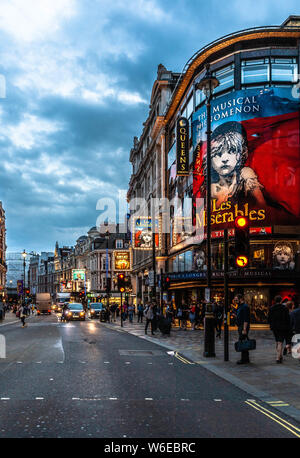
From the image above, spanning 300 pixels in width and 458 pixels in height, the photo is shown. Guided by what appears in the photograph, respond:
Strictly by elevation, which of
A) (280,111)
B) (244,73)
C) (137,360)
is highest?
(244,73)

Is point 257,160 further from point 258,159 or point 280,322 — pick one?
point 280,322

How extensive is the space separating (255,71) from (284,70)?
6.49 feet

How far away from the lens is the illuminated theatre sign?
4066 cm

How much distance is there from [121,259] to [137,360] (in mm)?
38810

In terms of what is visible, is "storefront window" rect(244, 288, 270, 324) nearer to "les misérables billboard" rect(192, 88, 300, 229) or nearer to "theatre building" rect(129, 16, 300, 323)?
"theatre building" rect(129, 16, 300, 323)

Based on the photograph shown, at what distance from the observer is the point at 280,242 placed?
32.9 m

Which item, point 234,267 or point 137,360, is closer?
point 234,267

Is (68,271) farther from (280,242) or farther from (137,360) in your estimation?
(137,360)

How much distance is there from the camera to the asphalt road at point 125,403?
6770 mm

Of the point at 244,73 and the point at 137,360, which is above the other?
the point at 244,73

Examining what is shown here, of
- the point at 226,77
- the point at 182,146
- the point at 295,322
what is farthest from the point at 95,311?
the point at 295,322

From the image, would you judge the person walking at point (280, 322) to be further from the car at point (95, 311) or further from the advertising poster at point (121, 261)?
the car at point (95, 311)

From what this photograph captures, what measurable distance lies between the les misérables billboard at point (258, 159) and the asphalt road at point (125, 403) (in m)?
20.6
